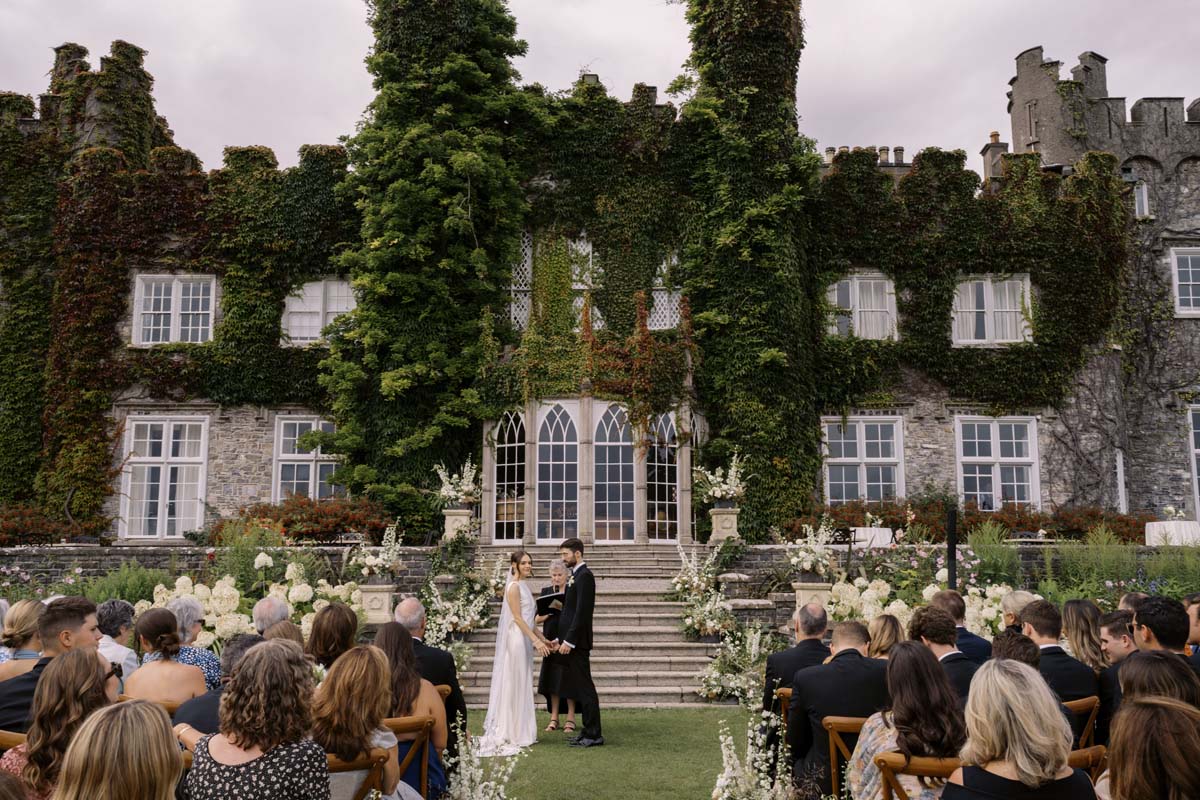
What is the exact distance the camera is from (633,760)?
866cm

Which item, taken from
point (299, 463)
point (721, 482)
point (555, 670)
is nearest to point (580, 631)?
point (555, 670)

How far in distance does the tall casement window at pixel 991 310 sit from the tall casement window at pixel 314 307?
42.2 feet

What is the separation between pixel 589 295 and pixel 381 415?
474cm

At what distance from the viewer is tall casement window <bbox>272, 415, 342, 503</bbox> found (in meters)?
19.9

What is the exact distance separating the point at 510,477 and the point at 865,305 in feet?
27.7

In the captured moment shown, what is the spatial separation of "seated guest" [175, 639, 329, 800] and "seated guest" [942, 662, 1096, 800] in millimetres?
2513

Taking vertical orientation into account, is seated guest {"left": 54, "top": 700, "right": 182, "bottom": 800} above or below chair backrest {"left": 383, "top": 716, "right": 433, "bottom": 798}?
above

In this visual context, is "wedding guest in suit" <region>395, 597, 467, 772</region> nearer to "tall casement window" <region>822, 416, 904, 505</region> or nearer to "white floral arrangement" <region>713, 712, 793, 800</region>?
"white floral arrangement" <region>713, 712, 793, 800</region>

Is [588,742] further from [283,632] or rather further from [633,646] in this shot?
[283,632]

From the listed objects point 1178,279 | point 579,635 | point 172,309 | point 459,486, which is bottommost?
point 579,635

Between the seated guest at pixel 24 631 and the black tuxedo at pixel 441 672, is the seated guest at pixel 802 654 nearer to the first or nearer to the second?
the black tuxedo at pixel 441 672

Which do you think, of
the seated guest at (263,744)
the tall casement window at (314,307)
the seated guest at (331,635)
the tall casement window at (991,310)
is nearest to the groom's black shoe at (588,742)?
the seated guest at (331,635)

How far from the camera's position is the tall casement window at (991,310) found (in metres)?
20.8

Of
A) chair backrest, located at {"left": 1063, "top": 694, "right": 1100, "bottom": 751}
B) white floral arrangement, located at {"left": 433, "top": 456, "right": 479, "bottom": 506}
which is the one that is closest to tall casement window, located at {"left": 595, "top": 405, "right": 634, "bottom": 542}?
white floral arrangement, located at {"left": 433, "top": 456, "right": 479, "bottom": 506}
